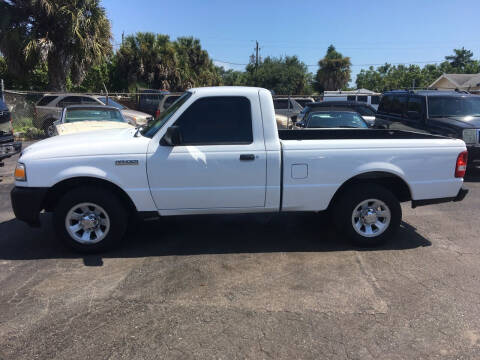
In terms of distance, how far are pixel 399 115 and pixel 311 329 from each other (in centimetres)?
859

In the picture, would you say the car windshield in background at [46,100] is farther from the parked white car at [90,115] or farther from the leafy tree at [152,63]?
the leafy tree at [152,63]

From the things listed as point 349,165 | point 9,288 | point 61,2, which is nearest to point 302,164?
point 349,165

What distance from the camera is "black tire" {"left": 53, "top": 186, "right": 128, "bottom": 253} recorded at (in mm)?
4594

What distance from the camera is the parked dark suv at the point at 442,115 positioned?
8.52m

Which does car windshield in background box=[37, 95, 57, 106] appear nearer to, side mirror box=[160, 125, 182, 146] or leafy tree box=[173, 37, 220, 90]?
side mirror box=[160, 125, 182, 146]

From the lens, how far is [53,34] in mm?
16547

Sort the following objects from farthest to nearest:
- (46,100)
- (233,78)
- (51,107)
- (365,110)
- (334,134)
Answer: (233,78) → (46,100) → (51,107) → (365,110) → (334,134)

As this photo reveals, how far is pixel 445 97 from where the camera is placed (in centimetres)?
952

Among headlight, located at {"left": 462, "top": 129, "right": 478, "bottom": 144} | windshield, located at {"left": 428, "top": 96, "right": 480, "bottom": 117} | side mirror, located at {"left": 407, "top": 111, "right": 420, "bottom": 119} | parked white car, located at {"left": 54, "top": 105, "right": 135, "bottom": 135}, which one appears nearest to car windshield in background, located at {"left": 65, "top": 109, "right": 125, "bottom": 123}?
parked white car, located at {"left": 54, "top": 105, "right": 135, "bottom": 135}

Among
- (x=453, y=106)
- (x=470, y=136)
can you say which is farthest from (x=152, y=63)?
(x=470, y=136)

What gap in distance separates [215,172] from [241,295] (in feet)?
4.75

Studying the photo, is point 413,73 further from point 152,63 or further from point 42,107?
point 42,107

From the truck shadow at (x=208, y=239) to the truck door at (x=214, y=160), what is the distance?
0.63m

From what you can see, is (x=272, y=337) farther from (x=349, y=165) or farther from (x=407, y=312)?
(x=349, y=165)
